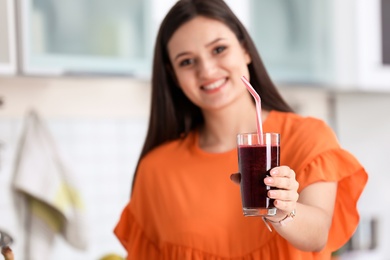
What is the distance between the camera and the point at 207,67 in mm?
1690

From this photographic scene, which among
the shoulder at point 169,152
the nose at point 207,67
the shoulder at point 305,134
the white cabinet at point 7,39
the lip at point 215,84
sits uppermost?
the white cabinet at point 7,39

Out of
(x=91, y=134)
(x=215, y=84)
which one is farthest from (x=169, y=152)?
(x=91, y=134)

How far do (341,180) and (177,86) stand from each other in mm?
469

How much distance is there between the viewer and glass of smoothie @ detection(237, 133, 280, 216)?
1328mm

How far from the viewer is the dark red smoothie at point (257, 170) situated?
4.36 feet

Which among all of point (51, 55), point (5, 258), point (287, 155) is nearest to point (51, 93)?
point (51, 55)

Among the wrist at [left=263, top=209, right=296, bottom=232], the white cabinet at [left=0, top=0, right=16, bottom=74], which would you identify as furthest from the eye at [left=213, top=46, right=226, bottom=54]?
the white cabinet at [left=0, top=0, right=16, bottom=74]

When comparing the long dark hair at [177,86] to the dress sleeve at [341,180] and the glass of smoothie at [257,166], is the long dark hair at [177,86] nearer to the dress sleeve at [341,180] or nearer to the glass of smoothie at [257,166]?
the dress sleeve at [341,180]

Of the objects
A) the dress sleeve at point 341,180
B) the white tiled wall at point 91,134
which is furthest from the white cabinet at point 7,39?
the dress sleeve at point 341,180

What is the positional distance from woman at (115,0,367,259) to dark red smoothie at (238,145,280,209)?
0.18 meters

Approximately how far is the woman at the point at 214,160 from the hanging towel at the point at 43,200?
0.62 metres

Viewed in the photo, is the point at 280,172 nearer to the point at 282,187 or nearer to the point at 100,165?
the point at 282,187

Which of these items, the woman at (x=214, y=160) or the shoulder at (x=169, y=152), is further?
the shoulder at (x=169, y=152)

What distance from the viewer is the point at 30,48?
2.18 m
